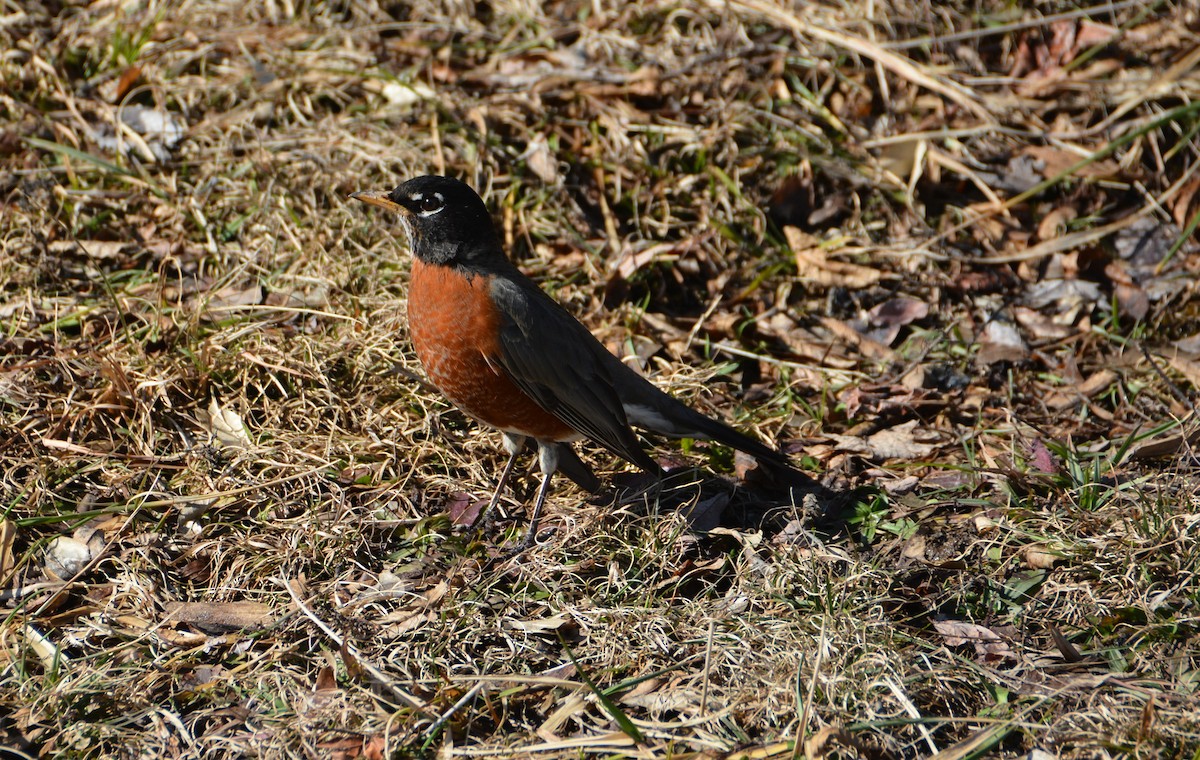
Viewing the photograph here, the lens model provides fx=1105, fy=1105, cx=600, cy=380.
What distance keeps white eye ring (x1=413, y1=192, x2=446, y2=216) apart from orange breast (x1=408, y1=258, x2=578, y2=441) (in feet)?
0.81

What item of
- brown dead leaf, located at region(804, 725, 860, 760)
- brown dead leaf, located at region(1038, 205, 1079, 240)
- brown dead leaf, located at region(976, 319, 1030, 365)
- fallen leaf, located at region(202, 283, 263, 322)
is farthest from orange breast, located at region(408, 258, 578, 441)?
brown dead leaf, located at region(1038, 205, 1079, 240)

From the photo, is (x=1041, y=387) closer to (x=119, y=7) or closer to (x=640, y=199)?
(x=640, y=199)

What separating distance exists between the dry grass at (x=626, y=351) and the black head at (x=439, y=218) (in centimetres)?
68

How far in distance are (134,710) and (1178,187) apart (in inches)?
232

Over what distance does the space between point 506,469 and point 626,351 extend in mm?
1073

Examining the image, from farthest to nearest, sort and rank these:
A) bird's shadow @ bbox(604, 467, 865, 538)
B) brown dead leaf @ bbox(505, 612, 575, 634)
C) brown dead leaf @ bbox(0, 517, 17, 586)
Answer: bird's shadow @ bbox(604, 467, 865, 538) → brown dead leaf @ bbox(0, 517, 17, 586) → brown dead leaf @ bbox(505, 612, 575, 634)

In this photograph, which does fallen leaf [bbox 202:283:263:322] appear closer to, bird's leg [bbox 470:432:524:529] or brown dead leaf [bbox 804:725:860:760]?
bird's leg [bbox 470:432:524:529]

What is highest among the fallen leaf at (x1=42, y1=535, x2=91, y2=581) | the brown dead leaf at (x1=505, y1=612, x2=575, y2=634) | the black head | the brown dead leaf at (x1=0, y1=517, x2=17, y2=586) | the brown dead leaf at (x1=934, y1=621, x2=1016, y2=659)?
the black head

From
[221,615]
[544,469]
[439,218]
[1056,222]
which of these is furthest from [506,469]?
[1056,222]

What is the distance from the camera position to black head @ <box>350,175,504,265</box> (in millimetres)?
4727

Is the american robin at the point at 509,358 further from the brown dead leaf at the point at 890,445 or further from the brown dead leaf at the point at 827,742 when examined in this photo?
the brown dead leaf at the point at 827,742

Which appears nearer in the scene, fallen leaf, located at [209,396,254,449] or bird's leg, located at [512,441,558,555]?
bird's leg, located at [512,441,558,555]

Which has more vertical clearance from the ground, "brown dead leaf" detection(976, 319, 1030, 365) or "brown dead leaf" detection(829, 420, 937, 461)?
"brown dead leaf" detection(976, 319, 1030, 365)

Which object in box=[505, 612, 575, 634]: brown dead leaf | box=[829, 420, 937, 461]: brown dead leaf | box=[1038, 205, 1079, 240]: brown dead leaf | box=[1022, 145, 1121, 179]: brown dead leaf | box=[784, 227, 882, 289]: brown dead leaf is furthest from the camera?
box=[1022, 145, 1121, 179]: brown dead leaf
